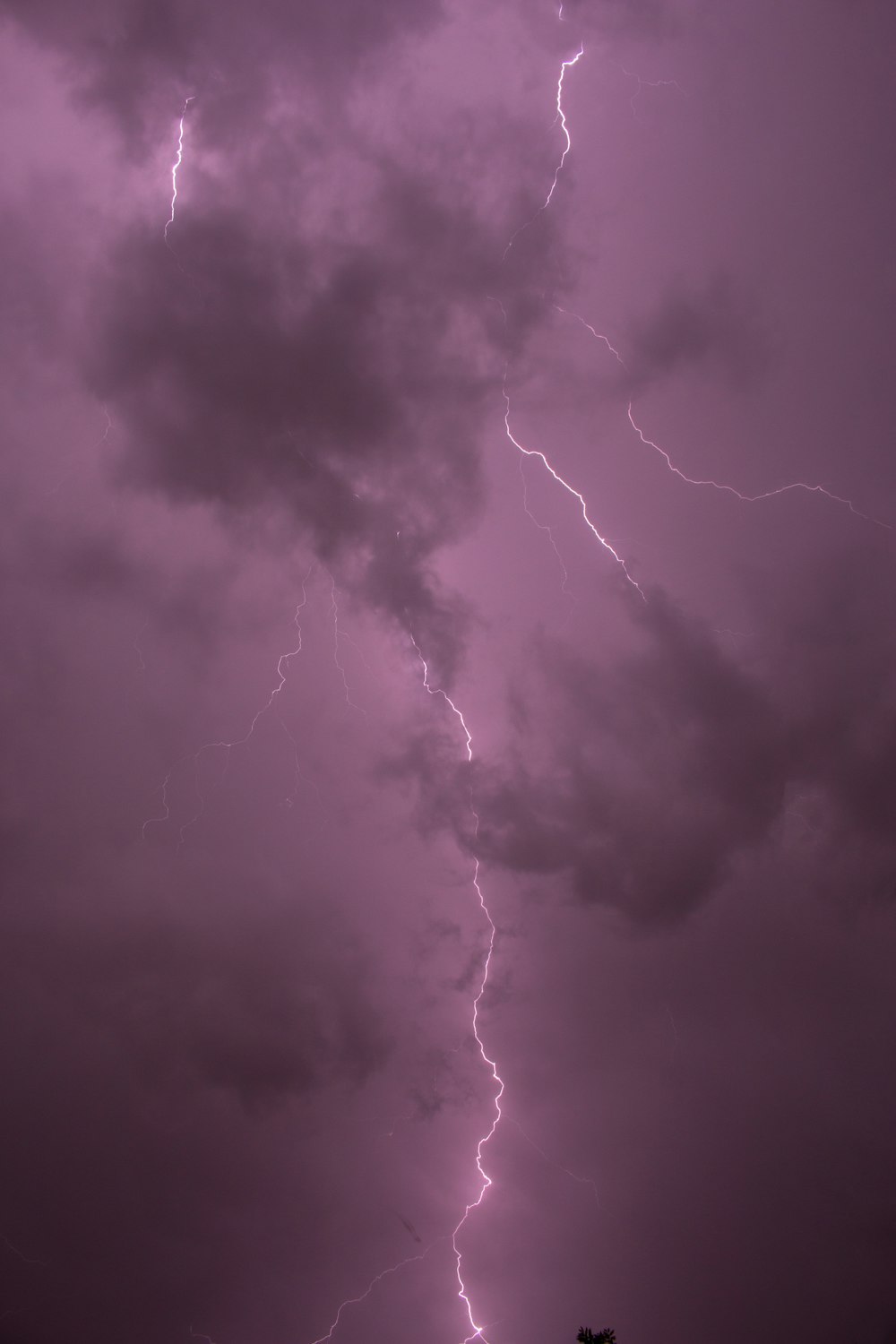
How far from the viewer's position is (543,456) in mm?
16703

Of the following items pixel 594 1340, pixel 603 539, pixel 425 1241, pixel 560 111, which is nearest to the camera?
pixel 594 1340

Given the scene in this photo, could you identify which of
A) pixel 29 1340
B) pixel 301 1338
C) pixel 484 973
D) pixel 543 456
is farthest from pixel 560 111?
pixel 29 1340

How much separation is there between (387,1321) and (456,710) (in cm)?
1533

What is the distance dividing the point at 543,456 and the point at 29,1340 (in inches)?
986

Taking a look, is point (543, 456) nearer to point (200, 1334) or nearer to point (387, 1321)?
point (387, 1321)

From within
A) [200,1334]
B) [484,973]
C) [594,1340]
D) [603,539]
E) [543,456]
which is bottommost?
[594,1340]

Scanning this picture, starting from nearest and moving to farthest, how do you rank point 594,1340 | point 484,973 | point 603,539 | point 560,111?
point 594,1340 < point 560,111 < point 603,539 < point 484,973

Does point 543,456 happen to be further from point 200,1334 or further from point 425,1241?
point 200,1334

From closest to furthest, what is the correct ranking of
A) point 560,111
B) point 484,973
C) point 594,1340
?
point 594,1340 < point 560,111 < point 484,973

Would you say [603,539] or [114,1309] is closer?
[603,539]

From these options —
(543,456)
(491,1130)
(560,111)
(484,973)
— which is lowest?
(491,1130)

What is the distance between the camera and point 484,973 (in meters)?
17.7

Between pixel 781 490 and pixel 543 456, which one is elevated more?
pixel 543 456

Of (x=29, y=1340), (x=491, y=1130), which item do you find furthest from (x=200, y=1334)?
(x=491, y=1130)
